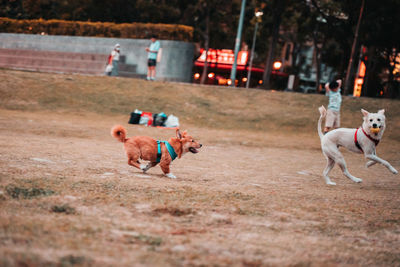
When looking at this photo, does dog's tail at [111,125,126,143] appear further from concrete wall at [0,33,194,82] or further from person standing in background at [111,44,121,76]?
concrete wall at [0,33,194,82]

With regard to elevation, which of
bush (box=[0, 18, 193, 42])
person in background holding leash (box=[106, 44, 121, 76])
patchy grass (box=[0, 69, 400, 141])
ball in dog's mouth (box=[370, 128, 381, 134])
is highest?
bush (box=[0, 18, 193, 42])

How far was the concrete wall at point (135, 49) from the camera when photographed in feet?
84.3

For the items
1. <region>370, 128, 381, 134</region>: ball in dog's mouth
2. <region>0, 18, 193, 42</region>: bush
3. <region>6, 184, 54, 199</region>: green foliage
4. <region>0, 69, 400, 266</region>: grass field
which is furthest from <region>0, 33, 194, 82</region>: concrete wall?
<region>6, 184, 54, 199</region>: green foliage

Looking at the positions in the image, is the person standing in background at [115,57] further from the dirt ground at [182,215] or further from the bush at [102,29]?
the dirt ground at [182,215]

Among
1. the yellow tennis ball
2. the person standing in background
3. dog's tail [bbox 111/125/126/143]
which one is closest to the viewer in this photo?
dog's tail [bbox 111/125/126/143]

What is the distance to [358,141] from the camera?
7.24 meters

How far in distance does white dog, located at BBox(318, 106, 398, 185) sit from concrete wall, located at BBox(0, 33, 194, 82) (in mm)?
19212

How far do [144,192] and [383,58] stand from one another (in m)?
35.7

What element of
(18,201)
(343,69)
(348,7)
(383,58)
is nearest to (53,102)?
(18,201)

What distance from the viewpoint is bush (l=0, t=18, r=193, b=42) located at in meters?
26.4

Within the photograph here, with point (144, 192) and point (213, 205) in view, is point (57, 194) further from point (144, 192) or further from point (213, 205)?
point (213, 205)

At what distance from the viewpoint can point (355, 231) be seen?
381 centimetres

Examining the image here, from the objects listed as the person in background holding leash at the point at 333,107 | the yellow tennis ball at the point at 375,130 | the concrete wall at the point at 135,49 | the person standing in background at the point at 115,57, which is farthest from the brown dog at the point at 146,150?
the concrete wall at the point at 135,49

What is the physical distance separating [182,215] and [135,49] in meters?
23.8
